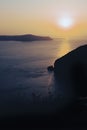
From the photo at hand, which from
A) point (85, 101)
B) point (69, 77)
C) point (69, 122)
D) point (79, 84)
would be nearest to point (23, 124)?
point (69, 122)

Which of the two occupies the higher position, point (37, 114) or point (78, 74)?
point (78, 74)

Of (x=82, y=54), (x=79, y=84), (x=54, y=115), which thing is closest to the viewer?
(x=54, y=115)

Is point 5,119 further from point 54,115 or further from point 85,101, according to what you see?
point 85,101

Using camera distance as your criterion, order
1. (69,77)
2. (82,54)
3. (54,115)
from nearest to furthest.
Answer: (54,115) → (69,77) → (82,54)

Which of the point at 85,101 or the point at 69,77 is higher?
the point at 69,77

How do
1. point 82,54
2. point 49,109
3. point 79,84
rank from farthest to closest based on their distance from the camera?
point 82,54
point 79,84
point 49,109

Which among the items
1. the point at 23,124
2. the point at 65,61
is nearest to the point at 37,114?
the point at 23,124

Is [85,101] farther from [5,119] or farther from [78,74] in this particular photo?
[78,74]

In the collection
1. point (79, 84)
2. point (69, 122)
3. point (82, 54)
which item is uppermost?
point (82, 54)

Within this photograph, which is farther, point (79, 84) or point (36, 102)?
point (79, 84)
